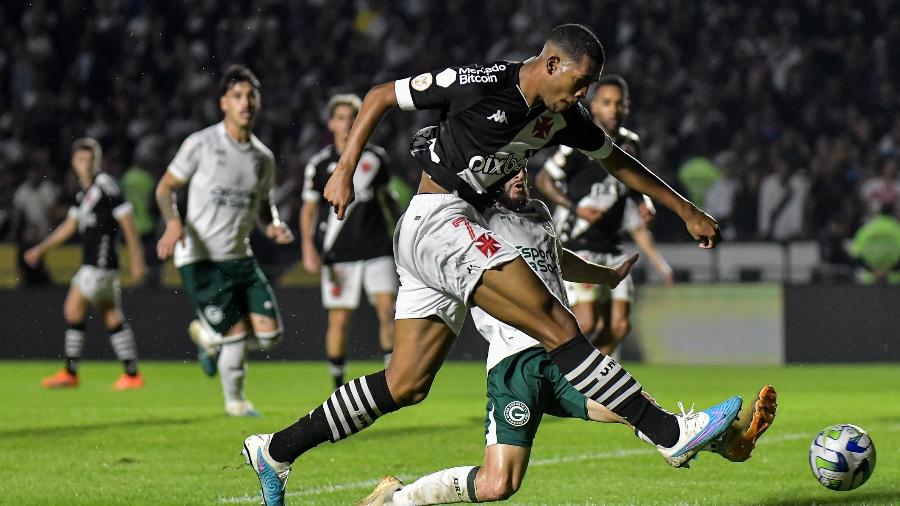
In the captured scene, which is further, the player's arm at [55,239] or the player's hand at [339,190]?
the player's arm at [55,239]

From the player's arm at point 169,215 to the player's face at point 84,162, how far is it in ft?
11.5

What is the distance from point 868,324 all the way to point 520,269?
10.6 meters

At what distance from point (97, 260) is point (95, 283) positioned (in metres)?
0.20

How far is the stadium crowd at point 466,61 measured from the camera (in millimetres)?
17219

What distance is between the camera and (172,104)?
2127cm

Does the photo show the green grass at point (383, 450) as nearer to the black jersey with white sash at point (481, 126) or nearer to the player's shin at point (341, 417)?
the player's shin at point (341, 417)

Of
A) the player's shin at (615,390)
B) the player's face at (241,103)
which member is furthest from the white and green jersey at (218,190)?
the player's shin at (615,390)

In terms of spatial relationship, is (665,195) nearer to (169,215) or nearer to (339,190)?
(339,190)

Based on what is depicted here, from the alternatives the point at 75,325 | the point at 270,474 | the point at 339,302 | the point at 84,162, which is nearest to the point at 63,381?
the point at 75,325

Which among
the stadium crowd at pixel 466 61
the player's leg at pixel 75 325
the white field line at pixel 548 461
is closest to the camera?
the white field line at pixel 548 461

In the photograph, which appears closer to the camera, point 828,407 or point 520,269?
point 520,269

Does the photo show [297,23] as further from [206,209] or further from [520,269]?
[520,269]

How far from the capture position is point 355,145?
5125 millimetres

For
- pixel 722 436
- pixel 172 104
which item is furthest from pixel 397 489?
pixel 172 104
